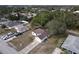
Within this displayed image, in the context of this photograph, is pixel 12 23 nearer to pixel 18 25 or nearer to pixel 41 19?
pixel 18 25

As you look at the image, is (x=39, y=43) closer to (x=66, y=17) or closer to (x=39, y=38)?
(x=39, y=38)

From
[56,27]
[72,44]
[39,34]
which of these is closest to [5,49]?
[39,34]

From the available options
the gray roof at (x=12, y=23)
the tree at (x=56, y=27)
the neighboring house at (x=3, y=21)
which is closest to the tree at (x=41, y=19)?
the tree at (x=56, y=27)

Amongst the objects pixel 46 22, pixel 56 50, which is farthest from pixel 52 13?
pixel 56 50

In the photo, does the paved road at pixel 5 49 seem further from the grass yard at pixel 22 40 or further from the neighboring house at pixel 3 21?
the neighboring house at pixel 3 21

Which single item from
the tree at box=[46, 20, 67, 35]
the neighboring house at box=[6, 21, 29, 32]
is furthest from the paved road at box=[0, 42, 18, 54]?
the tree at box=[46, 20, 67, 35]
